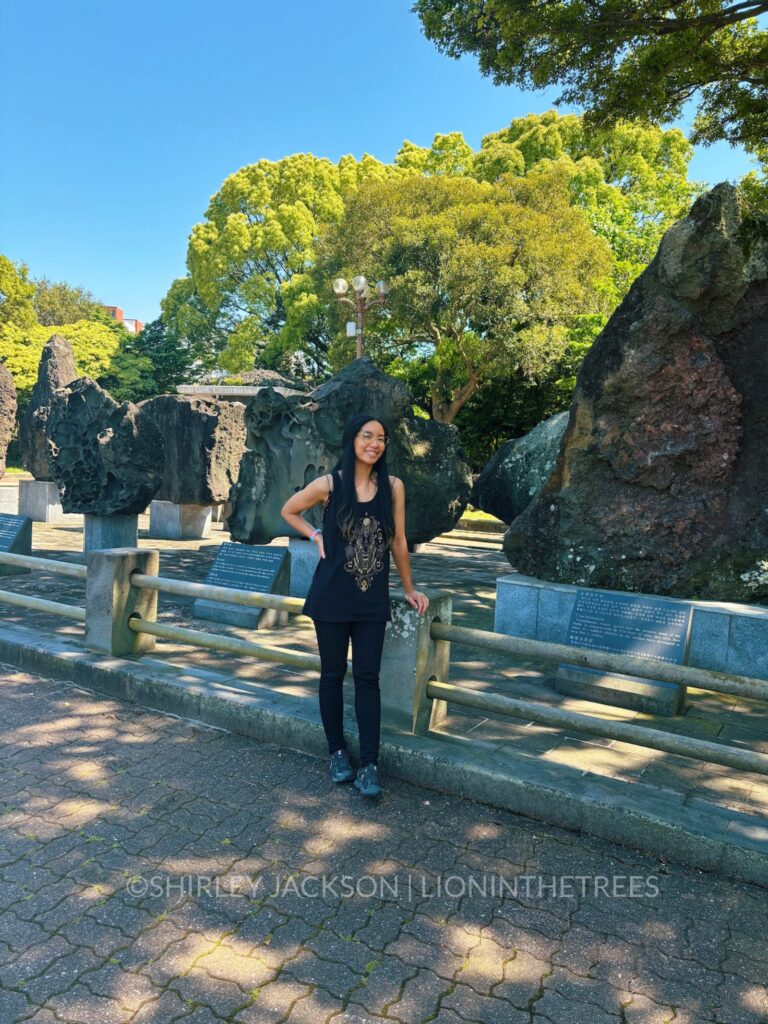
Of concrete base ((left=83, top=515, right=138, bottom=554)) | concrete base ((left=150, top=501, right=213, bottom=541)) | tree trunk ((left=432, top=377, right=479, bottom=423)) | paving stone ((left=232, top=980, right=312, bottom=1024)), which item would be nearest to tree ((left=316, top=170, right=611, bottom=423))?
tree trunk ((left=432, top=377, right=479, bottom=423))

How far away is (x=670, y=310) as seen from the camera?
215 inches

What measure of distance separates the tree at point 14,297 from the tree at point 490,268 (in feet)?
64.0

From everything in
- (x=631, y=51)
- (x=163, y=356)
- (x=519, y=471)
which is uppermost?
(x=163, y=356)

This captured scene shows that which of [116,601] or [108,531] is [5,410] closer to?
[108,531]

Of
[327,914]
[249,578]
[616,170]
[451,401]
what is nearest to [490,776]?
[327,914]

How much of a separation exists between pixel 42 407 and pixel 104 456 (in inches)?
272

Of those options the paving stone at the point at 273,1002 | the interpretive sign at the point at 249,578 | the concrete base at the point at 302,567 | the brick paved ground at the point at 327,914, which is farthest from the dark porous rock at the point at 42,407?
the paving stone at the point at 273,1002

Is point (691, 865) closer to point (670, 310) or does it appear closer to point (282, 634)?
point (670, 310)

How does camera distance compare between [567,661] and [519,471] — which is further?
[519,471]

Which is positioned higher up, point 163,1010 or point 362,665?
point 362,665

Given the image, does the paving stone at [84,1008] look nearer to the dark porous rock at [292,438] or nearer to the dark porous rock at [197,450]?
the dark porous rock at [292,438]

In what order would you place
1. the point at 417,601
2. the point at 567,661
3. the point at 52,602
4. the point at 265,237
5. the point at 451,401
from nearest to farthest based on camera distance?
the point at 567,661 < the point at 417,601 < the point at 52,602 < the point at 451,401 < the point at 265,237

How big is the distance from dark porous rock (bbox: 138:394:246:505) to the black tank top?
413 inches

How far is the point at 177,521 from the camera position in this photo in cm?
1377
